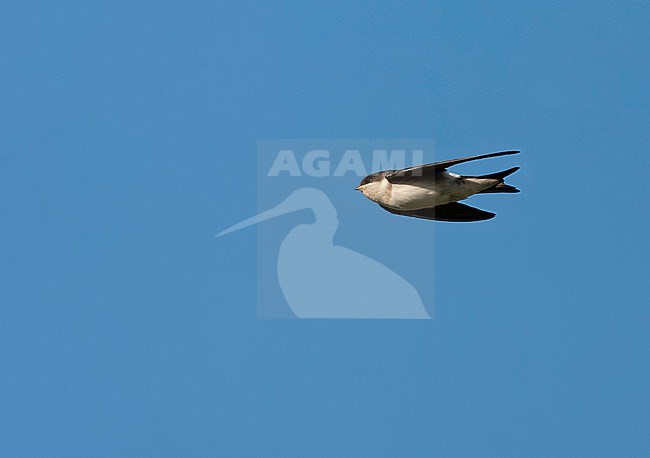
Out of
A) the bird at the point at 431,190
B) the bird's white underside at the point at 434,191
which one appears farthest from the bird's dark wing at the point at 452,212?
the bird's white underside at the point at 434,191

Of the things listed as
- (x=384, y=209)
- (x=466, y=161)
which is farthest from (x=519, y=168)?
(x=384, y=209)

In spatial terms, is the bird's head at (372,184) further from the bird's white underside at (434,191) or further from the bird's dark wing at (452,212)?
the bird's dark wing at (452,212)

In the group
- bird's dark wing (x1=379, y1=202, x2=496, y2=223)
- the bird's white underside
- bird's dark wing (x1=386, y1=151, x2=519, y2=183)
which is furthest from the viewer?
bird's dark wing (x1=379, y1=202, x2=496, y2=223)

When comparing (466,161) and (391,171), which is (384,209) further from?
(466,161)

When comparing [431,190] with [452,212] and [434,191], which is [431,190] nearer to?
[434,191]

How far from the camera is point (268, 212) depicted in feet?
64.5

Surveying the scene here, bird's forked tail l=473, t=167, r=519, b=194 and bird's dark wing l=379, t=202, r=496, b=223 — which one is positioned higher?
bird's forked tail l=473, t=167, r=519, b=194

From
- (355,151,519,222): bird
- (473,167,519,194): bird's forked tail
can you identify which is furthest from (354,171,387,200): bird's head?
(473,167,519,194): bird's forked tail

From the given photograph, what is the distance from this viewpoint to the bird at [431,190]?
1423 cm

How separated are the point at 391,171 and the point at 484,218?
4.23 ft

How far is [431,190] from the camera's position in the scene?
1434cm

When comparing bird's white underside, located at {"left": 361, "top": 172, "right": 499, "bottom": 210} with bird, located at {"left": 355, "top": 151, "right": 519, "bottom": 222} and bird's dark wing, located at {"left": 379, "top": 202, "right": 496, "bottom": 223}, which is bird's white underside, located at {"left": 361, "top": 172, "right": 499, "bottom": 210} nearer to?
bird, located at {"left": 355, "top": 151, "right": 519, "bottom": 222}

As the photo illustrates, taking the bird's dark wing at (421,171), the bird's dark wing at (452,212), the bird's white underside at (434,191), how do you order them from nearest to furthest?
1. the bird's dark wing at (421,171)
2. the bird's white underside at (434,191)
3. the bird's dark wing at (452,212)

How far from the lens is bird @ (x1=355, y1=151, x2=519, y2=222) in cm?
1423
